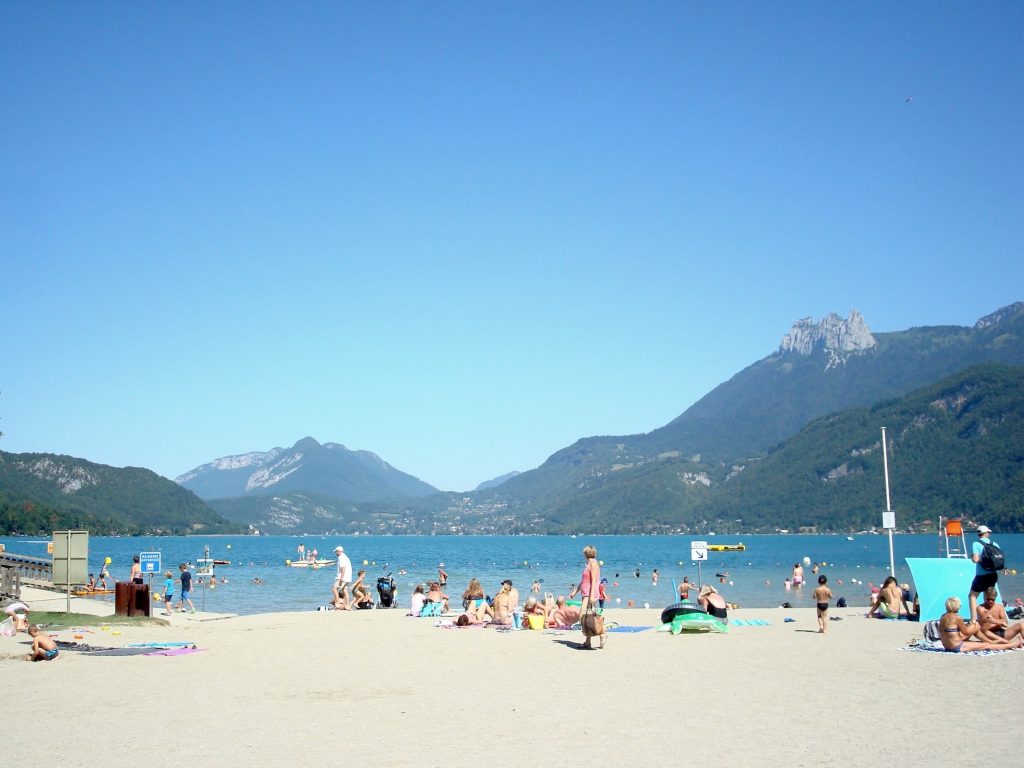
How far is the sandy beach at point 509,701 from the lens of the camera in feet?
27.4

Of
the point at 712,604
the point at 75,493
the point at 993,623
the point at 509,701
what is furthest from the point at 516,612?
the point at 75,493

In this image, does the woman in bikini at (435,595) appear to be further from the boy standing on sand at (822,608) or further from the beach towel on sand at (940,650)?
the beach towel on sand at (940,650)

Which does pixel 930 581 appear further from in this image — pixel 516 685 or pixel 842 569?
pixel 842 569

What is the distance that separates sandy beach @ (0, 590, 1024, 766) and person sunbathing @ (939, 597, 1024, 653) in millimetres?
359

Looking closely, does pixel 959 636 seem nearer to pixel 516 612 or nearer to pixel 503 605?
pixel 516 612

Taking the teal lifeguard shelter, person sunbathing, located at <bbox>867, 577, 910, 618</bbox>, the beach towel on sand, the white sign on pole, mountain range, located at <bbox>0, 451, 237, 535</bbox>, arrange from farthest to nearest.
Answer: mountain range, located at <bbox>0, 451, 237, 535</bbox>
the white sign on pole
person sunbathing, located at <bbox>867, 577, 910, 618</bbox>
the teal lifeguard shelter
the beach towel on sand

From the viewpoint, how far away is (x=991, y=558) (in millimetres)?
15273

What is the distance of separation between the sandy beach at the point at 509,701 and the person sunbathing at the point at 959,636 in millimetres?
359

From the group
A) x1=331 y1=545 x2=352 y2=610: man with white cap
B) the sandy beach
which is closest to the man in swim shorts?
the sandy beach

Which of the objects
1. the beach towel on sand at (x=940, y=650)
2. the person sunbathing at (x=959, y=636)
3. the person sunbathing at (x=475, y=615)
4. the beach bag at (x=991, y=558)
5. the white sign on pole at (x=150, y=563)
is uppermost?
the beach bag at (x=991, y=558)

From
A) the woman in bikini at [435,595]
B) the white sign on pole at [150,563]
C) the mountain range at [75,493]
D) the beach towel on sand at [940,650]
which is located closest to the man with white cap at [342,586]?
the woman in bikini at [435,595]

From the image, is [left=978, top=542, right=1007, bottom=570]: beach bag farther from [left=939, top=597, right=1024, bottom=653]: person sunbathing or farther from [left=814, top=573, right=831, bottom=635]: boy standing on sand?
[left=814, top=573, right=831, bottom=635]: boy standing on sand

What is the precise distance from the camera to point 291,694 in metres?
11.5

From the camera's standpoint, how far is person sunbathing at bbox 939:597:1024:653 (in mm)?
14414
